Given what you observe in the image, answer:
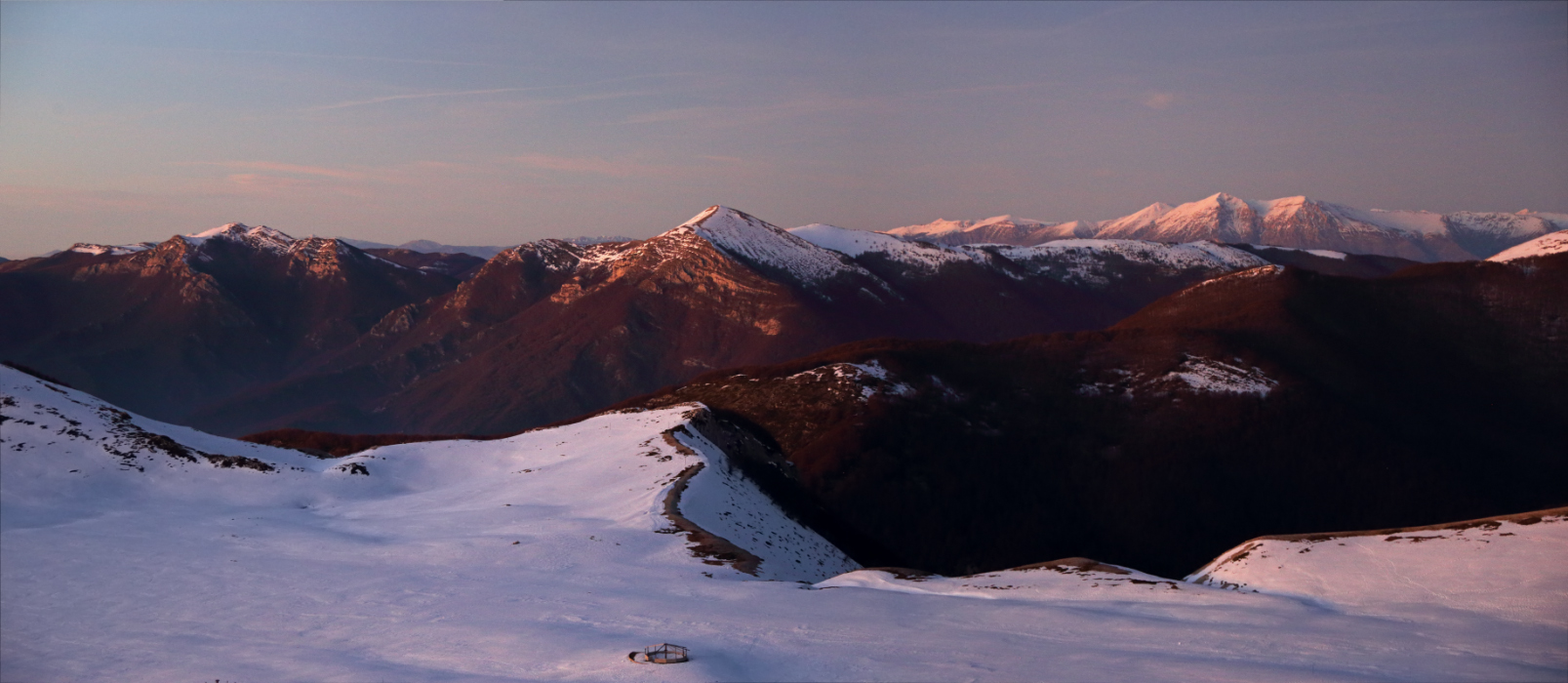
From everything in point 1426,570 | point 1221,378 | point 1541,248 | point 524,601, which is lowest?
point 524,601

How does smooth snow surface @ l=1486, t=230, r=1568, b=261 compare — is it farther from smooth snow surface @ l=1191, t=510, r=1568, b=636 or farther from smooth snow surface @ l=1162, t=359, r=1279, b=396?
smooth snow surface @ l=1191, t=510, r=1568, b=636

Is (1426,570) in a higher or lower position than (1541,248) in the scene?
lower

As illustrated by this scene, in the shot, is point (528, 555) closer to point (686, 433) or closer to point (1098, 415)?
point (686, 433)

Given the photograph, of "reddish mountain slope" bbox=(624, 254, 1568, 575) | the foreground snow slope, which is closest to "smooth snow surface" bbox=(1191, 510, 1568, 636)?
the foreground snow slope

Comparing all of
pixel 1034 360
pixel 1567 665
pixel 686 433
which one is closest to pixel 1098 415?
pixel 1034 360

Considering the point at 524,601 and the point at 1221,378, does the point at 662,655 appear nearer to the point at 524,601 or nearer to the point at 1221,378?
the point at 524,601

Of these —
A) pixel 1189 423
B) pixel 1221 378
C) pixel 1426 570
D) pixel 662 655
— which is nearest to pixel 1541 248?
Result: pixel 1221 378

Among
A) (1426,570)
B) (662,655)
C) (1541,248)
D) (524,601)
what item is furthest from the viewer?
(1541,248)
